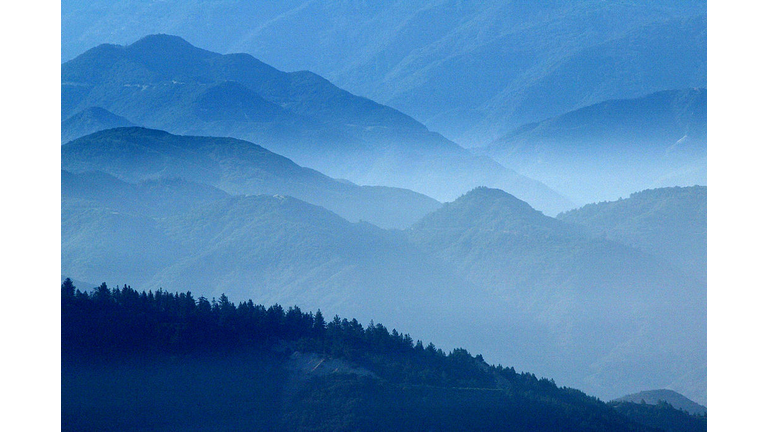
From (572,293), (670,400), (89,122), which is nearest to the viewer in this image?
(670,400)

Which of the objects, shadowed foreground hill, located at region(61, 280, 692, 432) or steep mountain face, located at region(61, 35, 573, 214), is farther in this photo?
steep mountain face, located at region(61, 35, 573, 214)

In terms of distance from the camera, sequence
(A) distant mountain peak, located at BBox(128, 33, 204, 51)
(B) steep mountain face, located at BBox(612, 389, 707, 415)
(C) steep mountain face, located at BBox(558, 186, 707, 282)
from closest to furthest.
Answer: (B) steep mountain face, located at BBox(612, 389, 707, 415) < (C) steep mountain face, located at BBox(558, 186, 707, 282) < (A) distant mountain peak, located at BBox(128, 33, 204, 51)

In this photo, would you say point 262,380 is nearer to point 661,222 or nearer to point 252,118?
point 661,222

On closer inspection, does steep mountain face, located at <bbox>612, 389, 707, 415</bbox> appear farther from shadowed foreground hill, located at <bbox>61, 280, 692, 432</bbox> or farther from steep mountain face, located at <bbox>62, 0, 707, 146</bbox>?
steep mountain face, located at <bbox>62, 0, 707, 146</bbox>

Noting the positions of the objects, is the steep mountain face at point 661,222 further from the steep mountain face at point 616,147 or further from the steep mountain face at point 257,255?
the steep mountain face at point 257,255

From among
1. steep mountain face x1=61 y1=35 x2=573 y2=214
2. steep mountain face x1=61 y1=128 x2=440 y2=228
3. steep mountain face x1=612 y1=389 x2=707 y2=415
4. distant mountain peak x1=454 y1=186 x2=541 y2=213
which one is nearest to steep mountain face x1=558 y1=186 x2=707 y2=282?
distant mountain peak x1=454 y1=186 x2=541 y2=213

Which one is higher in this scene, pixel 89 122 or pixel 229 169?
pixel 89 122

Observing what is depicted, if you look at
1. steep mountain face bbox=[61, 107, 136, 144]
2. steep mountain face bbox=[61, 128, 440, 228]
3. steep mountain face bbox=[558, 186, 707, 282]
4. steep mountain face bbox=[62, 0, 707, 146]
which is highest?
steep mountain face bbox=[62, 0, 707, 146]

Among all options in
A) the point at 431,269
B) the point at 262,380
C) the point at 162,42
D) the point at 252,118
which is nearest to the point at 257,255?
the point at 431,269
